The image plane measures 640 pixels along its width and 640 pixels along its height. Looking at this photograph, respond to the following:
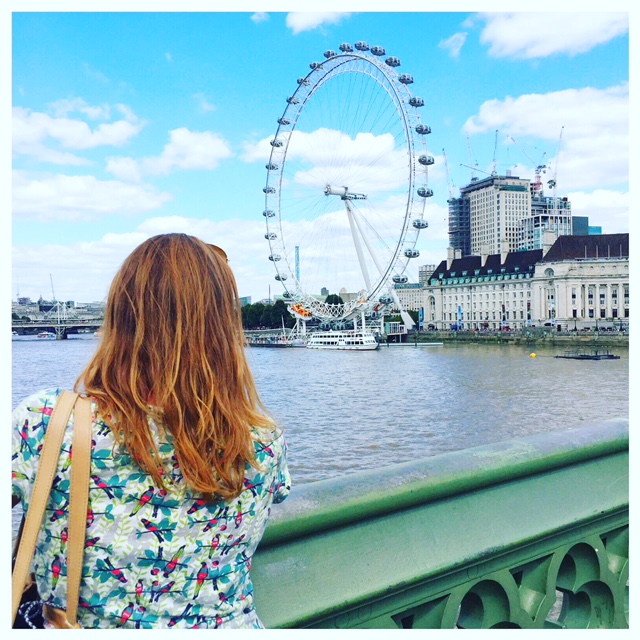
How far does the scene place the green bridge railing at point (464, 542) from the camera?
1.18 meters

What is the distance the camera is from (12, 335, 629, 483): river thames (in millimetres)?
15953

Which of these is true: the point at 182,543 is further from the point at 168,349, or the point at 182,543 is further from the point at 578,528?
the point at 578,528

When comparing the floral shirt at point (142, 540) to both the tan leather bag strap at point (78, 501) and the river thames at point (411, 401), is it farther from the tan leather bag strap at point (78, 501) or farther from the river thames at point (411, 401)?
the river thames at point (411, 401)

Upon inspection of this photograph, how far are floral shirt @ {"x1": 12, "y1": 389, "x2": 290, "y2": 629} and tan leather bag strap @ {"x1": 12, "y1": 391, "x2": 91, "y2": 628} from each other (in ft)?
0.05

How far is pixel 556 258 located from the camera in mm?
74875

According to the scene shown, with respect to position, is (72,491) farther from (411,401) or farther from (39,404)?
(411,401)

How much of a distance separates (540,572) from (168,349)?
3.13ft

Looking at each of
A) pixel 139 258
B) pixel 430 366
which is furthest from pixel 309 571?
pixel 430 366

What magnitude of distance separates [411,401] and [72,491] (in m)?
24.2

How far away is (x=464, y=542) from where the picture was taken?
1369 millimetres

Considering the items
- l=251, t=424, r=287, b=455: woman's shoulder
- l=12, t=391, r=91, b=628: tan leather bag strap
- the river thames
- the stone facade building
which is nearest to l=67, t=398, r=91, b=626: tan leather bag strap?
l=12, t=391, r=91, b=628: tan leather bag strap

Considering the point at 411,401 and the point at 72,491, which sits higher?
the point at 72,491

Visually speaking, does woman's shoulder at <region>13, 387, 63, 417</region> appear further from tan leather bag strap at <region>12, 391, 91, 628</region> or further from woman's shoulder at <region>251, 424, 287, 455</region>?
woman's shoulder at <region>251, 424, 287, 455</region>

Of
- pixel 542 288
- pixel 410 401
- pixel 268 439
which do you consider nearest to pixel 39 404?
pixel 268 439
